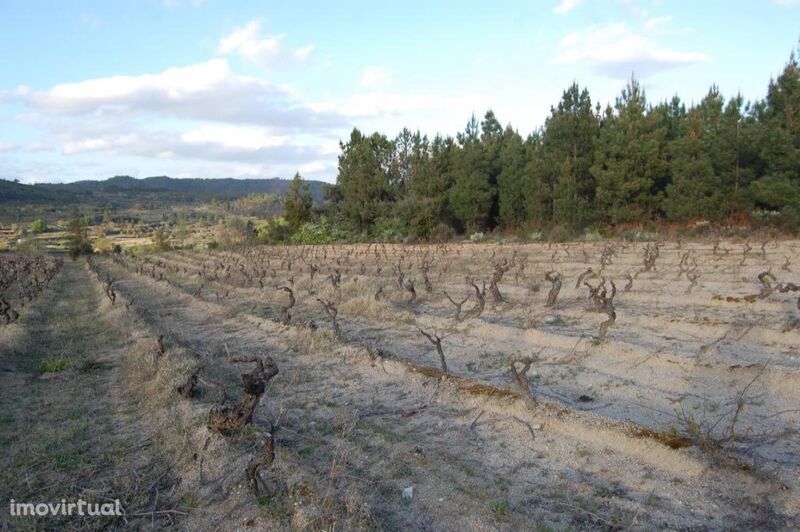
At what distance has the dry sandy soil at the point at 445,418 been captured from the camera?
4.38 meters

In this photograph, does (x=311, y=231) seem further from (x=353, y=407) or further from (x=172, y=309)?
(x=353, y=407)

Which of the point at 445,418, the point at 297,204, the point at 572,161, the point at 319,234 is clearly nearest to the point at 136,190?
the point at 297,204

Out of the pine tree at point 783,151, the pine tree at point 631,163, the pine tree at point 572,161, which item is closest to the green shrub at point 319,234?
the pine tree at point 572,161

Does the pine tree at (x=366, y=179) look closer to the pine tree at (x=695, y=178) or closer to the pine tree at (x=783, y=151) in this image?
the pine tree at (x=695, y=178)

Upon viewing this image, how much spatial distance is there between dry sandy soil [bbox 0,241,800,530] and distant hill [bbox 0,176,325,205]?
4310 centimetres

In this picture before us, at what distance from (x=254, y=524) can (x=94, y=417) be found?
374 centimetres

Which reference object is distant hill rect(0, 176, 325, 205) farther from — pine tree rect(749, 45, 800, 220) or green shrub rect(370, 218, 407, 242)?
pine tree rect(749, 45, 800, 220)

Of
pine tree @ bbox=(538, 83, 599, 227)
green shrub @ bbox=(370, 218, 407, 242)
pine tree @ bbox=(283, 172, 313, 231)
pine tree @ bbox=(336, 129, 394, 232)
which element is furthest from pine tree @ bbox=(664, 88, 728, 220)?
pine tree @ bbox=(283, 172, 313, 231)

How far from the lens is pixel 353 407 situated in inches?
269

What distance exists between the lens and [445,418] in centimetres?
625

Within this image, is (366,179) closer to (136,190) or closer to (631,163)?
(631,163)

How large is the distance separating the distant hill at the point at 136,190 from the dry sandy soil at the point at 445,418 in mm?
43096

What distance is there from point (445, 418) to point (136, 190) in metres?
147

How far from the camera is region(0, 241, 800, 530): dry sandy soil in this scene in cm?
438
